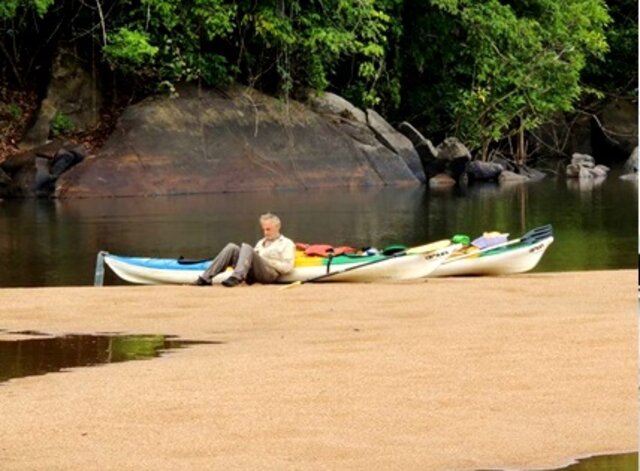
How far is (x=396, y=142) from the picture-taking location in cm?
4262

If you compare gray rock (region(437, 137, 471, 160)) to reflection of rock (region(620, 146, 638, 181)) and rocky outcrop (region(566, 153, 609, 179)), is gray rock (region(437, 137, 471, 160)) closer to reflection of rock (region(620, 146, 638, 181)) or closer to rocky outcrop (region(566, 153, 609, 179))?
rocky outcrop (region(566, 153, 609, 179))

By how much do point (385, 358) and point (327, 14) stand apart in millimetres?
30575

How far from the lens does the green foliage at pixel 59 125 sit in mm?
39469

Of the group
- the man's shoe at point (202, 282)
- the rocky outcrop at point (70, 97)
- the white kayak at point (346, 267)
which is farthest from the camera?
the rocky outcrop at point (70, 97)

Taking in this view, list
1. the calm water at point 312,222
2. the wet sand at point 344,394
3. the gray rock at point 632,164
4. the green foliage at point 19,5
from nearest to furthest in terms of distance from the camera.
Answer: the wet sand at point 344,394 < the calm water at point 312,222 < the green foliage at point 19,5 < the gray rock at point 632,164

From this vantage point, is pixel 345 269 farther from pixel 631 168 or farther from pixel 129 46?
pixel 631 168

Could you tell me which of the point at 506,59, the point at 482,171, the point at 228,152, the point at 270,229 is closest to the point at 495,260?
the point at 270,229

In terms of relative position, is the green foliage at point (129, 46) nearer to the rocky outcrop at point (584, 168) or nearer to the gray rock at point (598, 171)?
the rocky outcrop at point (584, 168)

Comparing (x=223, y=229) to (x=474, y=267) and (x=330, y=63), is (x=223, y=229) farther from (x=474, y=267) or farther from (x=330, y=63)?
(x=330, y=63)

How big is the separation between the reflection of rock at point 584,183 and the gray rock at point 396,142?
379cm

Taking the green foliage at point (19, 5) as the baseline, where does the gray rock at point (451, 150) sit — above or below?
below

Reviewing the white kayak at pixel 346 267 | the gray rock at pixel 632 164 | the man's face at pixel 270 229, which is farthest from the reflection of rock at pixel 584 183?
the man's face at pixel 270 229

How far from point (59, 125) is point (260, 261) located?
22917mm

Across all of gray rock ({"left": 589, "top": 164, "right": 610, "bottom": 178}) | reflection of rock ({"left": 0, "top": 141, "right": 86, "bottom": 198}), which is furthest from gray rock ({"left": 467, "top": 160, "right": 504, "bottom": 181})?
reflection of rock ({"left": 0, "top": 141, "right": 86, "bottom": 198})
